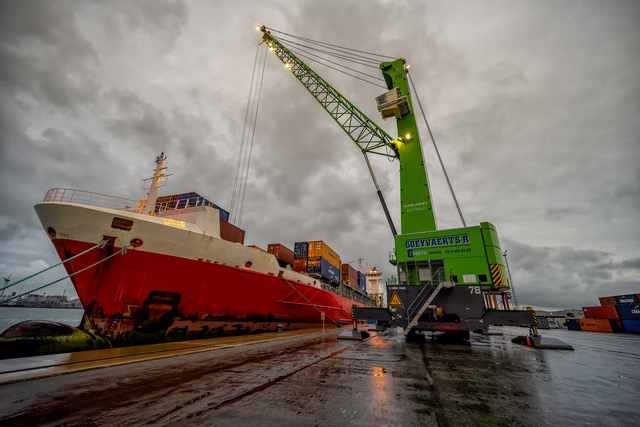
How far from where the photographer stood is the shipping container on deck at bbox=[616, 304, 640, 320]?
21.6m

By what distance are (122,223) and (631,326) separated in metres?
38.7

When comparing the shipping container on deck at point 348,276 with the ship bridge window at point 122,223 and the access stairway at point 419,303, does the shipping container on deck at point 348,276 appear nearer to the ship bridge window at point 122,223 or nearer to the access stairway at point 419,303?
the access stairway at point 419,303

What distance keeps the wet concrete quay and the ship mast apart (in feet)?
24.9

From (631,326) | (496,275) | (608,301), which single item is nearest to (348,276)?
(496,275)

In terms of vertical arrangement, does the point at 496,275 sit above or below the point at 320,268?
below

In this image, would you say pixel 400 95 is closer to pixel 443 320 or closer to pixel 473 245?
pixel 473 245

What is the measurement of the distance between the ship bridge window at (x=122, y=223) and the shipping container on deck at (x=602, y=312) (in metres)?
40.0

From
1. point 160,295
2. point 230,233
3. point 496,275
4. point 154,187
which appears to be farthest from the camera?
point 230,233

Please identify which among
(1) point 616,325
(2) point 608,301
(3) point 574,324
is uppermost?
(2) point 608,301

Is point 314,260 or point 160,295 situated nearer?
point 160,295

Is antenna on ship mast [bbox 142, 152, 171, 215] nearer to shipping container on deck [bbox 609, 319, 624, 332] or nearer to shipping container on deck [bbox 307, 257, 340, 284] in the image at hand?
shipping container on deck [bbox 307, 257, 340, 284]

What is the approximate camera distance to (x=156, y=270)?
375 inches

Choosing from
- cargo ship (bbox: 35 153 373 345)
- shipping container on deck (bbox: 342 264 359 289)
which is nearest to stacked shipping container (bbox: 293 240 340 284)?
shipping container on deck (bbox: 342 264 359 289)

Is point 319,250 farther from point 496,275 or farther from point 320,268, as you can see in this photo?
point 496,275
